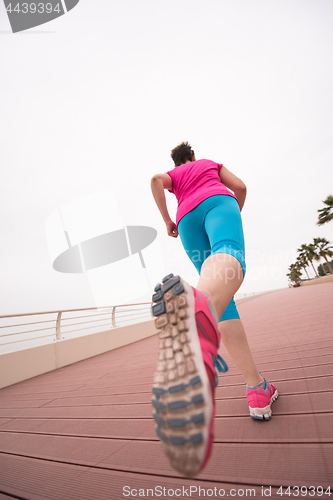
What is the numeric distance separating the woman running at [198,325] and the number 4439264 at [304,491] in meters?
0.28

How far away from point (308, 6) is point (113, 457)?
12741mm

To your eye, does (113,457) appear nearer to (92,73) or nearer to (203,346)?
(203,346)

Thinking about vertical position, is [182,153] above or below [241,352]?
above

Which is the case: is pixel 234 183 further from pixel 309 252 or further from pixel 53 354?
pixel 309 252

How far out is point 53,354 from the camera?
3.46 metres

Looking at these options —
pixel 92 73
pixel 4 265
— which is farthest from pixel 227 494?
pixel 92 73

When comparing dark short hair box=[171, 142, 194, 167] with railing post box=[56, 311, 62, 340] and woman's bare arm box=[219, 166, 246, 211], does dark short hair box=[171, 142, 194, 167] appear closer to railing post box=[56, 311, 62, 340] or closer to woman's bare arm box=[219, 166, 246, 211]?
woman's bare arm box=[219, 166, 246, 211]

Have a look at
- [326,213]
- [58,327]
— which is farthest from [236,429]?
[326,213]

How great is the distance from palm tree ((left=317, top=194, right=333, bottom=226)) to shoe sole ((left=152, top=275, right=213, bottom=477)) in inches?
991

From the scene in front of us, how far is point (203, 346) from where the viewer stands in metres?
0.47

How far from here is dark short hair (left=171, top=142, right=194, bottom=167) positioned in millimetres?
1265

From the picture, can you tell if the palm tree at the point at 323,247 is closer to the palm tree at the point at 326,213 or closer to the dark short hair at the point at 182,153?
the palm tree at the point at 326,213

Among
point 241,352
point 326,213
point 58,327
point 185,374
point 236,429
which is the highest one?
point 326,213

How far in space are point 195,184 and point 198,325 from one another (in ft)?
2.14
